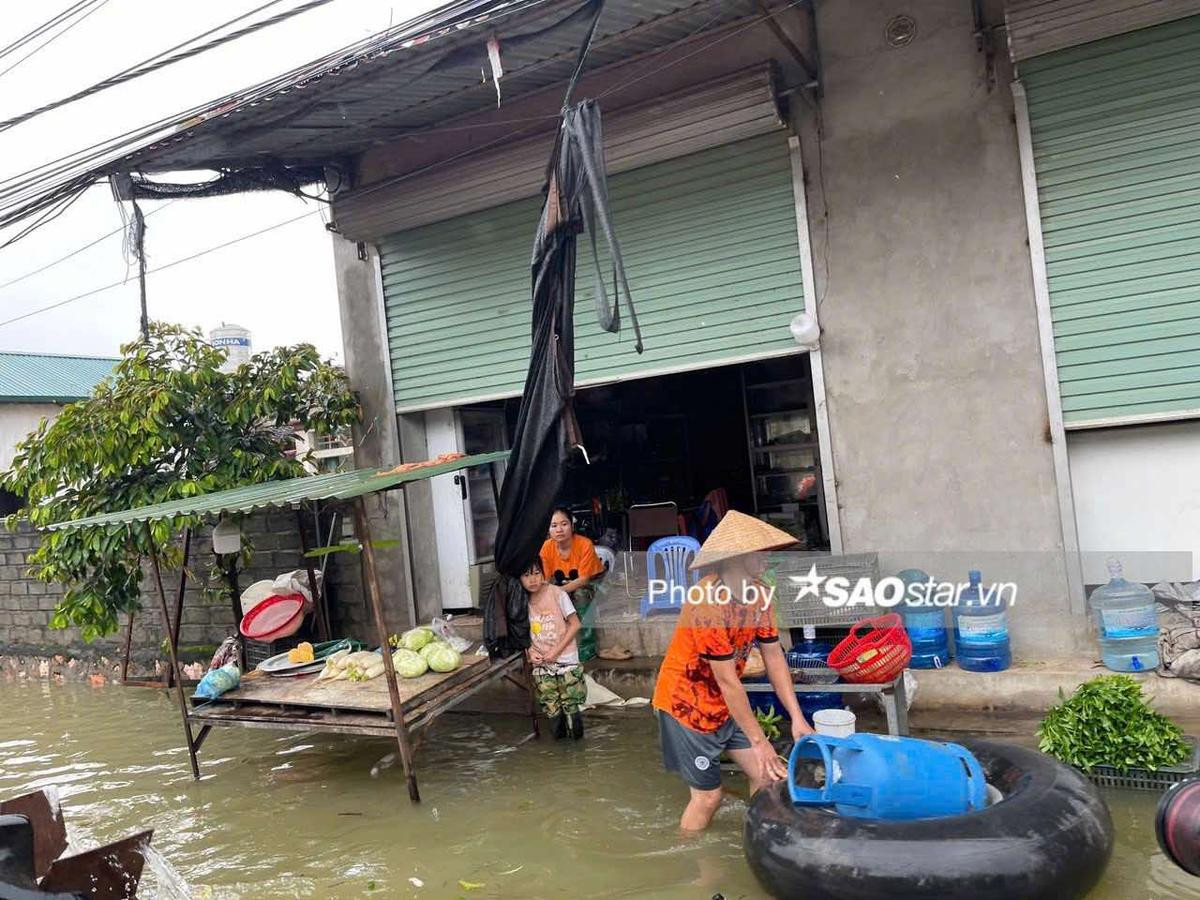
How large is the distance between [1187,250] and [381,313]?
6545mm

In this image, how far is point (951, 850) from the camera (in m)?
3.22

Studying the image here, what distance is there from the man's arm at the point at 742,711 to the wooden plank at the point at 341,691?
2.24 meters

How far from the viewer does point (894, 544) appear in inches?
248

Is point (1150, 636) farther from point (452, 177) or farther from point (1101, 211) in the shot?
point (452, 177)

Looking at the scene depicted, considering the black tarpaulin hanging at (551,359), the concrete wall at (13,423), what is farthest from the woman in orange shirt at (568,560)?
the concrete wall at (13,423)

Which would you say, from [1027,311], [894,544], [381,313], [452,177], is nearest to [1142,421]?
[1027,311]

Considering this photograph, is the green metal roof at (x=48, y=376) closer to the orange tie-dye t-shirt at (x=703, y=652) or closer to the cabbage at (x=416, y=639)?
the cabbage at (x=416, y=639)

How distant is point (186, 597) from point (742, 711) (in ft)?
24.9

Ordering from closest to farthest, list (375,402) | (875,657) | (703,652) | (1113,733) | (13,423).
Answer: (703,652) → (1113,733) → (875,657) → (375,402) → (13,423)

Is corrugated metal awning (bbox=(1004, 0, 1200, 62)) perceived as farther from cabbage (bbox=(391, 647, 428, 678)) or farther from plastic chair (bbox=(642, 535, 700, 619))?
cabbage (bbox=(391, 647, 428, 678))

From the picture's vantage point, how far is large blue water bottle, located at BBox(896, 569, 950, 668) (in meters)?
5.85

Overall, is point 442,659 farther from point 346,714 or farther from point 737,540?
point 737,540

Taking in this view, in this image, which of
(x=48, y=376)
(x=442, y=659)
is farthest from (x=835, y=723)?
(x=48, y=376)

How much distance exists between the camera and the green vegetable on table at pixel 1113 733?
4367mm
